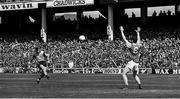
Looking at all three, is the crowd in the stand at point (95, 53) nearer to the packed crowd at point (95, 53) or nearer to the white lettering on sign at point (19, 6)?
the packed crowd at point (95, 53)

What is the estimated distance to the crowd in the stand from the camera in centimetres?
4144

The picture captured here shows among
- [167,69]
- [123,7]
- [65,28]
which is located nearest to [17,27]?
[65,28]

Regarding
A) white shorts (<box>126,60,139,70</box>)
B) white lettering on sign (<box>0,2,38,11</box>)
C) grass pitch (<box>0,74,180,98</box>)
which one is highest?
white lettering on sign (<box>0,2,38,11</box>)

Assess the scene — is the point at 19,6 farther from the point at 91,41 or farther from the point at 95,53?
the point at 95,53

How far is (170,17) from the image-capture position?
52.6m

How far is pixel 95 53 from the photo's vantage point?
4594 cm

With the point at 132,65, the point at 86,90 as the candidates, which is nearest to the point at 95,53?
the point at 86,90

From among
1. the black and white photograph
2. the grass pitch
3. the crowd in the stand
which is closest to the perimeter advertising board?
the black and white photograph

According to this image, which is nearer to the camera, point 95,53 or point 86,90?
point 86,90

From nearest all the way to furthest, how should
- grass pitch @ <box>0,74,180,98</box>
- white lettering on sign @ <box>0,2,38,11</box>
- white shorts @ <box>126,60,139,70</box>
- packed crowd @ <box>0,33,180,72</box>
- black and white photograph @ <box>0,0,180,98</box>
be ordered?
grass pitch @ <box>0,74,180,98</box>, white shorts @ <box>126,60,139,70</box>, packed crowd @ <box>0,33,180,72</box>, black and white photograph @ <box>0,0,180,98</box>, white lettering on sign @ <box>0,2,38,11</box>

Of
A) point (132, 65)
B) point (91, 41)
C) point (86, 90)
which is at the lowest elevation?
point (86, 90)

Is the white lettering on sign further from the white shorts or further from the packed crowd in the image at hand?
Answer: the white shorts

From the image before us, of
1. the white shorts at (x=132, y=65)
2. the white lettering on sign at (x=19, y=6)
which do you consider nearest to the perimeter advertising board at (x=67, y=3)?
the white lettering on sign at (x=19, y=6)

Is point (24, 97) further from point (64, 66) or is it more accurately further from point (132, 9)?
point (132, 9)
